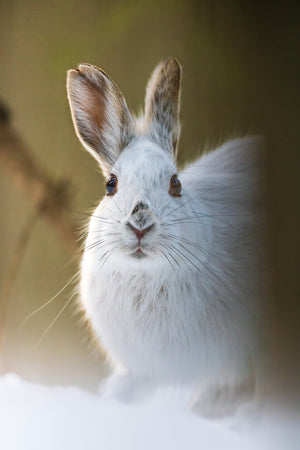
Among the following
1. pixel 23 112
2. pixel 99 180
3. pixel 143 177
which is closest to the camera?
pixel 143 177

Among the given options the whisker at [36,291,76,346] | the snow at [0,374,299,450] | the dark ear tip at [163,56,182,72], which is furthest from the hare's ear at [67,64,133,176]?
the snow at [0,374,299,450]

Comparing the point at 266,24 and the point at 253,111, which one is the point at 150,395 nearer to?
the point at 253,111

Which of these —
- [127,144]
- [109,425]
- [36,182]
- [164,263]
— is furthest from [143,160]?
[109,425]

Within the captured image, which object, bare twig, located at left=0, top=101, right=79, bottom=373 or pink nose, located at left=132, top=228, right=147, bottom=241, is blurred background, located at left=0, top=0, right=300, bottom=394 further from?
pink nose, located at left=132, top=228, right=147, bottom=241

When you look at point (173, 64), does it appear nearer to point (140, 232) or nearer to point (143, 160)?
point (143, 160)

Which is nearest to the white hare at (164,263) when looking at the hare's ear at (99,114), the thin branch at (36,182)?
the hare's ear at (99,114)

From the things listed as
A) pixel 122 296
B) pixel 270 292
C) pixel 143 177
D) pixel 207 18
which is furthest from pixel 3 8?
pixel 270 292

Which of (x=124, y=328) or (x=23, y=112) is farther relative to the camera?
(x=23, y=112)
